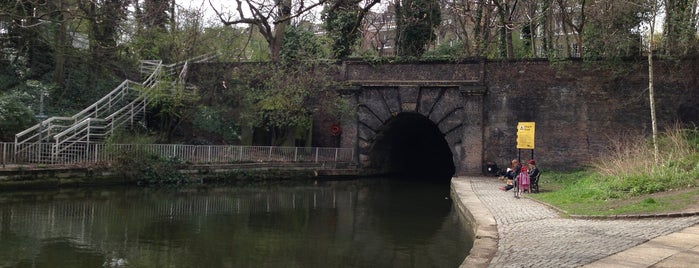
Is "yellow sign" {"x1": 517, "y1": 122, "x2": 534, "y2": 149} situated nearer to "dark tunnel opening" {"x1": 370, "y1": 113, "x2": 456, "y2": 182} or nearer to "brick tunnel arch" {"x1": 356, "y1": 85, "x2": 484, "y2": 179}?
"brick tunnel arch" {"x1": 356, "y1": 85, "x2": 484, "y2": 179}

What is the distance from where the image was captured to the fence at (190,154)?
57.5 ft

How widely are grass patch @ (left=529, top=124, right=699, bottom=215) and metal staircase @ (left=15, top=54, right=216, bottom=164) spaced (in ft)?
46.6

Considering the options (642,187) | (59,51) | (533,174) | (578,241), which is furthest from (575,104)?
(59,51)

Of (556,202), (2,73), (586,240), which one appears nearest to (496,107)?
(556,202)

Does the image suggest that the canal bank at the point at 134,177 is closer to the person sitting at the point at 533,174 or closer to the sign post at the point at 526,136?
the sign post at the point at 526,136

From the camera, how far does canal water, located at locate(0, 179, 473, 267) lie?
870 centimetres

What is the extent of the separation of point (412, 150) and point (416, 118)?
5.60 metres

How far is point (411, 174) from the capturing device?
31859mm

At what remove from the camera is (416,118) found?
2812cm

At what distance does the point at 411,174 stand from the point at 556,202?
18463 millimetres

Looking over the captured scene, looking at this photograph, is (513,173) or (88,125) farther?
(88,125)

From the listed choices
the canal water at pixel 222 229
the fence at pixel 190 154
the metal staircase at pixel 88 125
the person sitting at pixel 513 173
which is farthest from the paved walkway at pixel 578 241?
the metal staircase at pixel 88 125

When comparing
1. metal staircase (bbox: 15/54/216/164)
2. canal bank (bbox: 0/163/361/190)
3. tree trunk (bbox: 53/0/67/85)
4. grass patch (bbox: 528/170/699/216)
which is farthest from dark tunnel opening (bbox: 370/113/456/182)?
tree trunk (bbox: 53/0/67/85)

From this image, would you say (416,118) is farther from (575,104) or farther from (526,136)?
(526,136)
